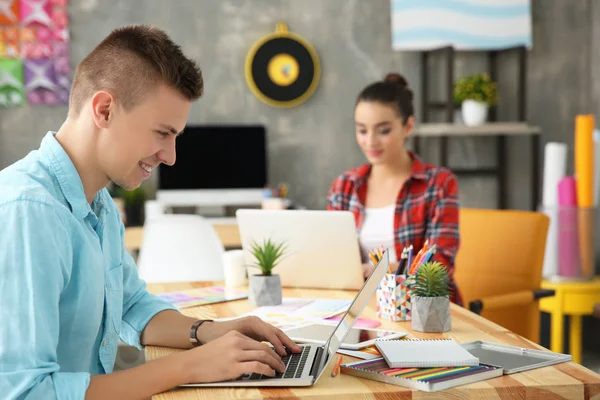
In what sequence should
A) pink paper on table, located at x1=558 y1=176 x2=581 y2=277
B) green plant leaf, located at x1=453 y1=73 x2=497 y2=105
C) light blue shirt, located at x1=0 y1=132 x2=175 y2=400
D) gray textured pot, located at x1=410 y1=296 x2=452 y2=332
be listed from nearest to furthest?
light blue shirt, located at x1=0 y1=132 x2=175 y2=400 → gray textured pot, located at x1=410 y1=296 x2=452 y2=332 → pink paper on table, located at x1=558 y1=176 x2=581 y2=277 → green plant leaf, located at x1=453 y1=73 x2=497 y2=105

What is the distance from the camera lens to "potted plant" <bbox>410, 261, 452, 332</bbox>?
1530mm

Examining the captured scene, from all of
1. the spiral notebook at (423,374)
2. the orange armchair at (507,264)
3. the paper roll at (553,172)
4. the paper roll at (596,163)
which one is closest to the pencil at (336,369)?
the spiral notebook at (423,374)

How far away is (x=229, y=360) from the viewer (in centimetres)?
118

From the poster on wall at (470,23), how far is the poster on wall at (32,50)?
6.81 feet

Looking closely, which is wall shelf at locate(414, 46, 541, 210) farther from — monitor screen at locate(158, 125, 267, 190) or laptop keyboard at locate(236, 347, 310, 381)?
laptop keyboard at locate(236, 347, 310, 381)

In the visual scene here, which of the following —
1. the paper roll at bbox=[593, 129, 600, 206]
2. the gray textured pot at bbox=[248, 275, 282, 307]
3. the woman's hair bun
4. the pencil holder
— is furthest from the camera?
the paper roll at bbox=[593, 129, 600, 206]

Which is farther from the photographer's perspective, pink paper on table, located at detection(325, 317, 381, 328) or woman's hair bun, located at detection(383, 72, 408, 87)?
woman's hair bun, located at detection(383, 72, 408, 87)

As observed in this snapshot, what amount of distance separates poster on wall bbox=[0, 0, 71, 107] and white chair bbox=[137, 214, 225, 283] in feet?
6.94

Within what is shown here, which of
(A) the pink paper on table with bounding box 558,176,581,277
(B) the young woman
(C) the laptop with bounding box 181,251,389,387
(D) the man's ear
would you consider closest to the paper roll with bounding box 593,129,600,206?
(A) the pink paper on table with bounding box 558,176,581,277

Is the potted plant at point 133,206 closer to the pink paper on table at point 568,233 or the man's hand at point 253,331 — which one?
the pink paper on table at point 568,233

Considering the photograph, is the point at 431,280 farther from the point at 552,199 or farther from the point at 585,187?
the point at 552,199

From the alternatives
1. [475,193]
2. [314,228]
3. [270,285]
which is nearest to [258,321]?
[270,285]

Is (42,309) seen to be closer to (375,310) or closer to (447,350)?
(447,350)

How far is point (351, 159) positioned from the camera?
4.82 m
